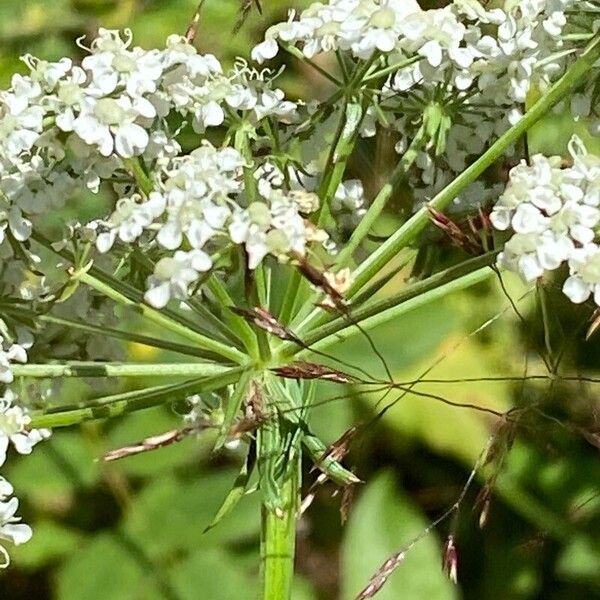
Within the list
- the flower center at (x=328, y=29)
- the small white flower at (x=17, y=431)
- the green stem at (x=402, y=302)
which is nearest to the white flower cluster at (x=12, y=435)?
the small white flower at (x=17, y=431)

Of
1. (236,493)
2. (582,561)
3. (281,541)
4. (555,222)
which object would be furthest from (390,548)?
(555,222)

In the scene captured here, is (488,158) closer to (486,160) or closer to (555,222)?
(486,160)

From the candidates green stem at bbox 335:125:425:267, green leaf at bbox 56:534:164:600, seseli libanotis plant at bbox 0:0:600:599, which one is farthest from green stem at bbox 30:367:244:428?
green leaf at bbox 56:534:164:600

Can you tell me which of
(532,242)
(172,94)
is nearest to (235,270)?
(172,94)

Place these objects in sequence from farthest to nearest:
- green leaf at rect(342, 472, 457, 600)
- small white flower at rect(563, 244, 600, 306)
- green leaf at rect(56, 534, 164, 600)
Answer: green leaf at rect(342, 472, 457, 600) → green leaf at rect(56, 534, 164, 600) → small white flower at rect(563, 244, 600, 306)

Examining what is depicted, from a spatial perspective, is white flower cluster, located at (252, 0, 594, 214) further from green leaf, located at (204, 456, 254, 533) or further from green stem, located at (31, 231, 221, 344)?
green leaf, located at (204, 456, 254, 533)

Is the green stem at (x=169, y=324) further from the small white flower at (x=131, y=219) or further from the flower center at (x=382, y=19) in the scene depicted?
the flower center at (x=382, y=19)

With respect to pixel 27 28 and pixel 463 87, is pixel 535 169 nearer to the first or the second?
pixel 463 87
